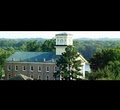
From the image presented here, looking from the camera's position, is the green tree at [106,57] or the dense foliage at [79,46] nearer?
the dense foliage at [79,46]

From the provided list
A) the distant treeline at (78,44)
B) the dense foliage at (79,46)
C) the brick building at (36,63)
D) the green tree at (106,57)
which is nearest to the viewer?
the distant treeline at (78,44)

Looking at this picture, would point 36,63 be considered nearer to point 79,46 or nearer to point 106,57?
point 79,46

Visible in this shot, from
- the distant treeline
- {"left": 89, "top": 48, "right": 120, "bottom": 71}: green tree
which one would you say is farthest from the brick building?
{"left": 89, "top": 48, "right": 120, "bottom": 71}: green tree

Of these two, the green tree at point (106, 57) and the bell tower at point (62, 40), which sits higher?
the bell tower at point (62, 40)

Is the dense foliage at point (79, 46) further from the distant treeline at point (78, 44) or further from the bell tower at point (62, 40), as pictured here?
the bell tower at point (62, 40)

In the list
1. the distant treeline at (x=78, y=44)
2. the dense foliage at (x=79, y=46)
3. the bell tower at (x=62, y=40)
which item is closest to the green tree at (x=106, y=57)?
the dense foliage at (x=79, y=46)

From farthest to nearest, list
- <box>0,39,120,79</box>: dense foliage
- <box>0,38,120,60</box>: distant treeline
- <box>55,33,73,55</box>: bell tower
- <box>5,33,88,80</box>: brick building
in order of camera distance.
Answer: <box>55,33,73,55</box>: bell tower < <box>5,33,88,80</box>: brick building < <box>0,39,120,79</box>: dense foliage < <box>0,38,120,60</box>: distant treeline

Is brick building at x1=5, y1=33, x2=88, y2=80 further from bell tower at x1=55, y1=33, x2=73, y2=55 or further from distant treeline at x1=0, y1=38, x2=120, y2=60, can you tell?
distant treeline at x1=0, y1=38, x2=120, y2=60

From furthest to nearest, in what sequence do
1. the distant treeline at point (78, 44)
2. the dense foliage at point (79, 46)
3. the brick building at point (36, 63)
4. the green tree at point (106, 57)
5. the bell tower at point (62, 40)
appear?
the green tree at point (106, 57), the bell tower at point (62, 40), the brick building at point (36, 63), the dense foliage at point (79, 46), the distant treeline at point (78, 44)
